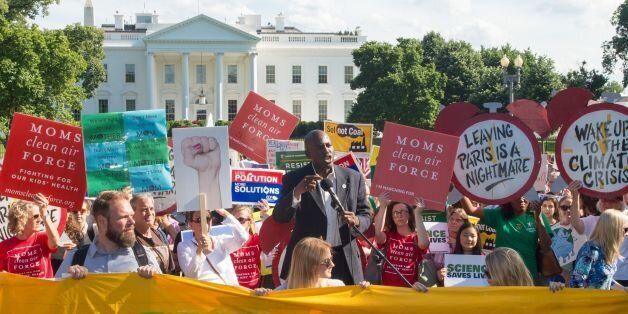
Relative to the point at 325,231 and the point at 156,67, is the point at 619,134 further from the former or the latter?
the point at 156,67

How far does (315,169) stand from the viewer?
638 cm

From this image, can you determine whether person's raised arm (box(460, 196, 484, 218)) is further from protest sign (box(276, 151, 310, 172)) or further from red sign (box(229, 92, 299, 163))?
protest sign (box(276, 151, 310, 172))

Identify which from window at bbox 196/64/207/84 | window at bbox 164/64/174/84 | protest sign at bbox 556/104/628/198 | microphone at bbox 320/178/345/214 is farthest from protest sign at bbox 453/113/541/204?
window at bbox 164/64/174/84

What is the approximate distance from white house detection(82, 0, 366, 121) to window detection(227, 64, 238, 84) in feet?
0.29

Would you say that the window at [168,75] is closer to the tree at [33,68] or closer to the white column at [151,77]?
the white column at [151,77]

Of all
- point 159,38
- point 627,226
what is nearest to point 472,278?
point 627,226

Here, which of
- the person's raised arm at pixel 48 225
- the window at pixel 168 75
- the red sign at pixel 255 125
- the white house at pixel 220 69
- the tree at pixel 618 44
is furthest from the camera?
the window at pixel 168 75

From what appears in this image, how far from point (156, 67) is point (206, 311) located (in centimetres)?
8139

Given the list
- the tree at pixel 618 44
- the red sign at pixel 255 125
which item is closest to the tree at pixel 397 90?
the tree at pixel 618 44

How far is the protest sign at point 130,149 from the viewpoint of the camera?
745 centimetres

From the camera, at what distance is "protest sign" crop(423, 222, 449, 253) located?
7868mm

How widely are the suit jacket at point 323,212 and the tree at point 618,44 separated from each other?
189ft

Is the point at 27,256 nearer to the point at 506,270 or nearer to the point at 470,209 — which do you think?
the point at 506,270

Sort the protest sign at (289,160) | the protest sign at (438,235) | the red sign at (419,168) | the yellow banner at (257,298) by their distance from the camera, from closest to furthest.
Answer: the yellow banner at (257,298) → the red sign at (419,168) → the protest sign at (438,235) → the protest sign at (289,160)
